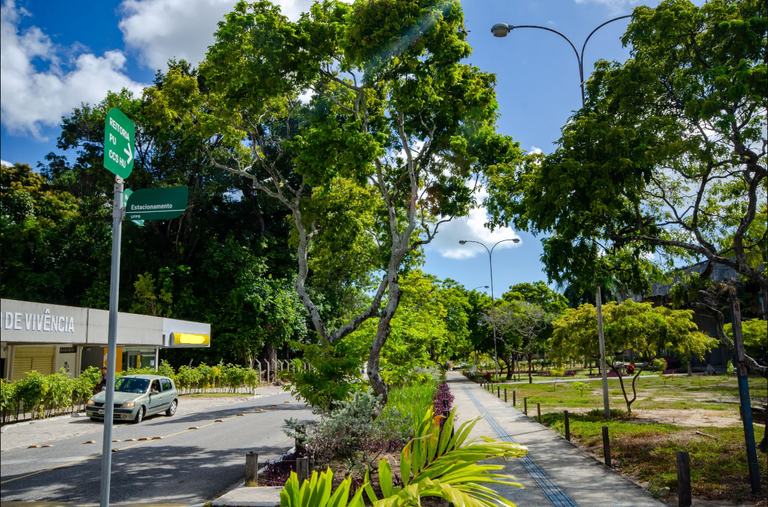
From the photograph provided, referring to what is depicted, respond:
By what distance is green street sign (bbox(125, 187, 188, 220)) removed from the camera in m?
4.03

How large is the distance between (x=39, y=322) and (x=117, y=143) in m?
17.5

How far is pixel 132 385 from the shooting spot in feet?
65.1

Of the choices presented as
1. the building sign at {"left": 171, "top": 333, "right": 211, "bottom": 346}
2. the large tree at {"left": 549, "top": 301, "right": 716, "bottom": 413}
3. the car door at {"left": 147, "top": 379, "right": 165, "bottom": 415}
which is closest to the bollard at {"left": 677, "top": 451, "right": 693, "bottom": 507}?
the large tree at {"left": 549, "top": 301, "right": 716, "bottom": 413}

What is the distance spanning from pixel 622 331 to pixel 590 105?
757cm

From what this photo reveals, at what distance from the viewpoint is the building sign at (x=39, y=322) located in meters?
16.7

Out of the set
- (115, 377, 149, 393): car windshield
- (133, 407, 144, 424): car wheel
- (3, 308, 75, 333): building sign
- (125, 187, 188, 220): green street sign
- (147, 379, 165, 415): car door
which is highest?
(125, 187, 188, 220): green street sign

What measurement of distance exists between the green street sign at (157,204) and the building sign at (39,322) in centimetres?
1517

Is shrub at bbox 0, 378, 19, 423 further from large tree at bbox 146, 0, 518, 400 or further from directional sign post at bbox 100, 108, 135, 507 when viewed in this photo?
directional sign post at bbox 100, 108, 135, 507

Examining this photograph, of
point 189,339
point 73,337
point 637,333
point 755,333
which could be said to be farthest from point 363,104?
point 755,333

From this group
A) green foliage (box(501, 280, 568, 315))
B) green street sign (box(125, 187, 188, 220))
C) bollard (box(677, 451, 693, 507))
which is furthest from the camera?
green foliage (box(501, 280, 568, 315))

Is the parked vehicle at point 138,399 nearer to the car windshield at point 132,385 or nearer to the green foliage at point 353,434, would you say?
the car windshield at point 132,385

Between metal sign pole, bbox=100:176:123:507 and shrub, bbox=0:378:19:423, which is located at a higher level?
metal sign pole, bbox=100:176:123:507

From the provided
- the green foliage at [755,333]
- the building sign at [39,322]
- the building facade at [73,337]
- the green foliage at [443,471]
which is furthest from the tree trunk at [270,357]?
the green foliage at [443,471]

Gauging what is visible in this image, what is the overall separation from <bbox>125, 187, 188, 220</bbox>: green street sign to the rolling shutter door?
89.0 ft
